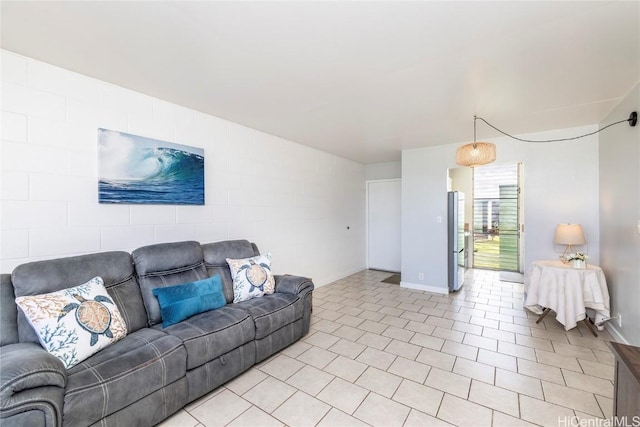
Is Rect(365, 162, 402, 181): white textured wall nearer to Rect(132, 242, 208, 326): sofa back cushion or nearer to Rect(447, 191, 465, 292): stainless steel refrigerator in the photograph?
Rect(447, 191, 465, 292): stainless steel refrigerator

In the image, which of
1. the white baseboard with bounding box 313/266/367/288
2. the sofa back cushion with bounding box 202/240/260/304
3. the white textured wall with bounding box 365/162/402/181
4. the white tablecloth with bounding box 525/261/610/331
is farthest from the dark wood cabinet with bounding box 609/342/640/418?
the white textured wall with bounding box 365/162/402/181

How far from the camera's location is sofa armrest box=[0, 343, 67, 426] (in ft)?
3.81

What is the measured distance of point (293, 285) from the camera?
113 inches

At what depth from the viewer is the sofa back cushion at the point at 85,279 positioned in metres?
1.70

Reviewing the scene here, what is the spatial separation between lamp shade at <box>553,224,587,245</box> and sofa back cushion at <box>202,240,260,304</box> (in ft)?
12.1

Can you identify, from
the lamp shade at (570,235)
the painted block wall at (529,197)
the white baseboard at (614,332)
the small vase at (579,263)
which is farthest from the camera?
the painted block wall at (529,197)

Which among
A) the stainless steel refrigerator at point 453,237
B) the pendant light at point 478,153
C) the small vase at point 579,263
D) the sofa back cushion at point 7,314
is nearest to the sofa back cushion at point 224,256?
the sofa back cushion at point 7,314

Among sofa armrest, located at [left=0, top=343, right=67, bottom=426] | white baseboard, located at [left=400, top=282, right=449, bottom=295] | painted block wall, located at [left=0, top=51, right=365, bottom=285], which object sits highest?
Answer: painted block wall, located at [left=0, top=51, right=365, bottom=285]

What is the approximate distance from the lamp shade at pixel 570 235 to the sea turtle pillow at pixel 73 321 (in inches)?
178

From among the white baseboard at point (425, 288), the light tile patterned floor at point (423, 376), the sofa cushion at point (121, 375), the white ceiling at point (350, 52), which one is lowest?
the light tile patterned floor at point (423, 376)

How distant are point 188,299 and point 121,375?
75 centimetres

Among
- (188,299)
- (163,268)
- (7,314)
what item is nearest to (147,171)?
(163,268)

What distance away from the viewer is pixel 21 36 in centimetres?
174

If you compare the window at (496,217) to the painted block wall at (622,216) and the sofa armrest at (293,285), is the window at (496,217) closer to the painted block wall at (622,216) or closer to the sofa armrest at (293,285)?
the painted block wall at (622,216)
